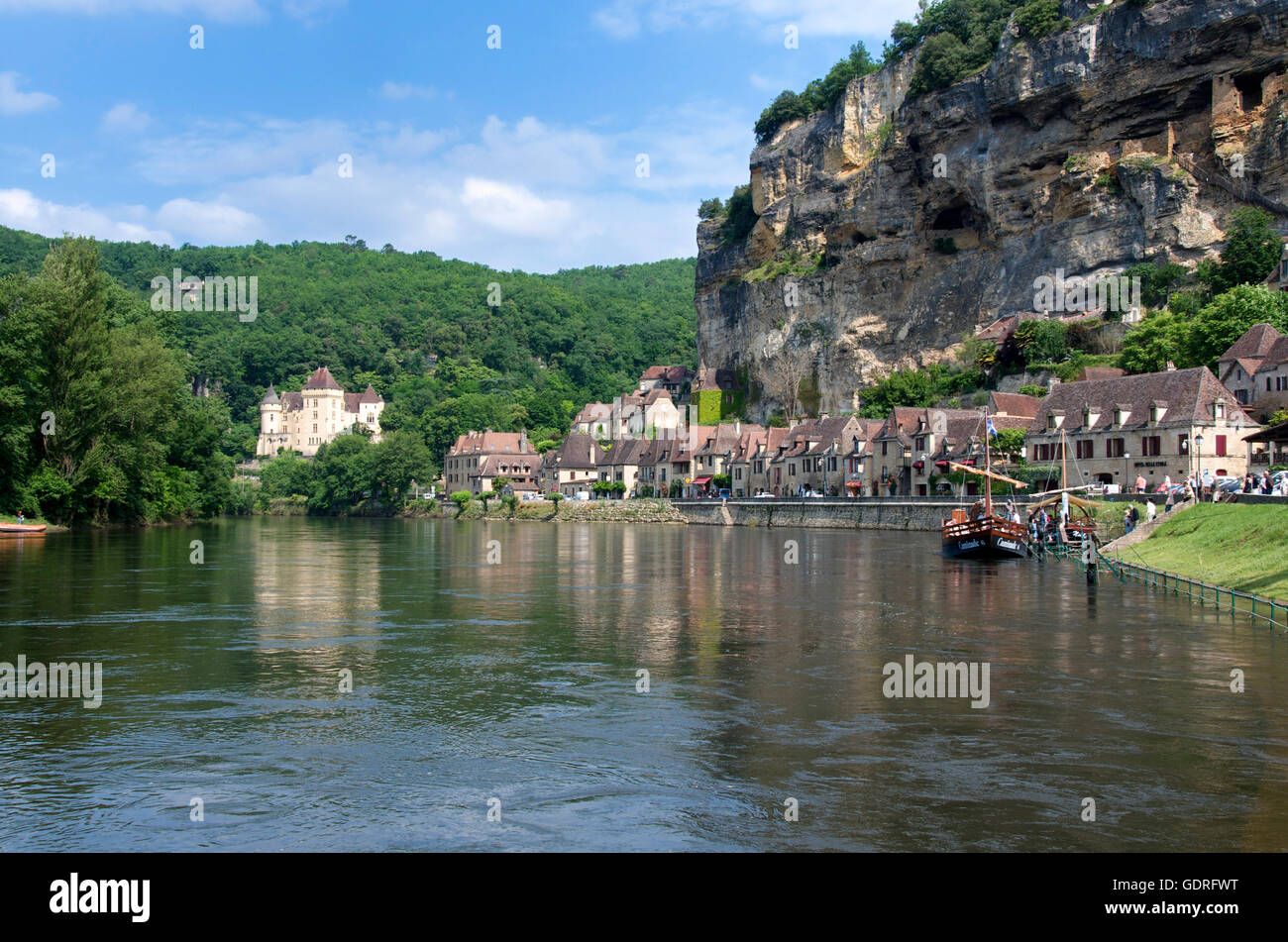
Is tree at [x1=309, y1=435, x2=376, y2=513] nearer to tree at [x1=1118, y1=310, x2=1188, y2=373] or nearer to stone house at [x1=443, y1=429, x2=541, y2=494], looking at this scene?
stone house at [x1=443, y1=429, x2=541, y2=494]

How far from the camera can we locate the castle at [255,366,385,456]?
634 feet

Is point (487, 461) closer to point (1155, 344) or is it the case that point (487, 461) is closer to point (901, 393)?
point (901, 393)

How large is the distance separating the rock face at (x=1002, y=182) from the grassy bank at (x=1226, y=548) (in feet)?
158

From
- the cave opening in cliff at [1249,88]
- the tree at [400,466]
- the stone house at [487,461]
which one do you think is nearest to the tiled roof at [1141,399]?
the cave opening in cliff at [1249,88]

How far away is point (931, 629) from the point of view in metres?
24.8

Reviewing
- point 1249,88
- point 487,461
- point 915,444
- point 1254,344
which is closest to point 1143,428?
point 1254,344

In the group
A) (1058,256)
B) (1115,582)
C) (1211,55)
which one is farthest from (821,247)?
(1115,582)

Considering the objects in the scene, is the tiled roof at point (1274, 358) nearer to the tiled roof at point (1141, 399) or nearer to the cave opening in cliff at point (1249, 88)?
the tiled roof at point (1141, 399)

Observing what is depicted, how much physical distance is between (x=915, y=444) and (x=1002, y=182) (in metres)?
26.8

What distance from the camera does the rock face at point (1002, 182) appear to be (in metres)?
78.9

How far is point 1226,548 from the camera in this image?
3394cm

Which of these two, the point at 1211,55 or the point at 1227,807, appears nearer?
the point at 1227,807
